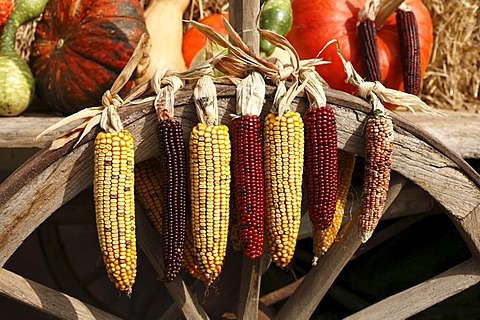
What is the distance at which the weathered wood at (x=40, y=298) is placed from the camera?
1.55 metres

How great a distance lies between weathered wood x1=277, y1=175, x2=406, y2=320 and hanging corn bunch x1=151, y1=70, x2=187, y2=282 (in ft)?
1.44

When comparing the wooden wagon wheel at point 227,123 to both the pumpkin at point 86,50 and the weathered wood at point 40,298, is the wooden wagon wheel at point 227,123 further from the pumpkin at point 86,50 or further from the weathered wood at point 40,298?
the pumpkin at point 86,50

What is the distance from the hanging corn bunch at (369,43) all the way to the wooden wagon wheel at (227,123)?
0.57 meters

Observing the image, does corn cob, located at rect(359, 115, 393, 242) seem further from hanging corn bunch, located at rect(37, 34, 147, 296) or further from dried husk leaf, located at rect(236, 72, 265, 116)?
hanging corn bunch, located at rect(37, 34, 147, 296)

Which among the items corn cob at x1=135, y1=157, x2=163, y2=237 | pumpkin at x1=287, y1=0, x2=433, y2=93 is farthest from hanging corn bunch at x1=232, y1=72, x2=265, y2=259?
pumpkin at x1=287, y1=0, x2=433, y2=93

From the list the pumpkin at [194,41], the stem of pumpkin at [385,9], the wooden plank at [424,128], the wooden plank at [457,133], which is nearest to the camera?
the wooden plank at [424,128]

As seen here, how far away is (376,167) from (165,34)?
3.39ft

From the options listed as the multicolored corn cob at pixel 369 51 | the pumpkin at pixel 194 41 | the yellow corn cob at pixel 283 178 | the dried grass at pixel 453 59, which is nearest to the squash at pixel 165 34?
the pumpkin at pixel 194 41

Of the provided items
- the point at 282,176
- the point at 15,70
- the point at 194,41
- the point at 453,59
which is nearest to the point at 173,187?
the point at 282,176

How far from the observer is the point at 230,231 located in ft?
5.47

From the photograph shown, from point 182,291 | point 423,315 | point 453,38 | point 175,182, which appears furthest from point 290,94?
point 423,315

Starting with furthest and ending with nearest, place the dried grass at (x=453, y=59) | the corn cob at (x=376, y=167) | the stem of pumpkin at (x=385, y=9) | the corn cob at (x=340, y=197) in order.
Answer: the dried grass at (x=453, y=59), the stem of pumpkin at (x=385, y=9), the corn cob at (x=340, y=197), the corn cob at (x=376, y=167)

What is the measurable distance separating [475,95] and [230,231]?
1664 millimetres

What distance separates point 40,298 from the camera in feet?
5.18
